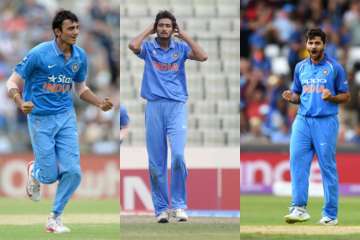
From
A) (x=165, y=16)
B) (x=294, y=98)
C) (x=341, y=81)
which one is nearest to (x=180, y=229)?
(x=165, y=16)

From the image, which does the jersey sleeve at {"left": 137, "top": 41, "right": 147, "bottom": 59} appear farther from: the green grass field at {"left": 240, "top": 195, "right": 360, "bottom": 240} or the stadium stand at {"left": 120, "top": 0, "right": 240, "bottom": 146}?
the green grass field at {"left": 240, "top": 195, "right": 360, "bottom": 240}

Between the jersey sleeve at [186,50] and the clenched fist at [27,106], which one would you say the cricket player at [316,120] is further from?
the clenched fist at [27,106]

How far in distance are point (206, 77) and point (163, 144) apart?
41.6 inches

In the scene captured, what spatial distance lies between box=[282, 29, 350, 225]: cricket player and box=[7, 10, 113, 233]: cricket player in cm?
195

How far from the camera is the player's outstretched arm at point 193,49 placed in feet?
28.0

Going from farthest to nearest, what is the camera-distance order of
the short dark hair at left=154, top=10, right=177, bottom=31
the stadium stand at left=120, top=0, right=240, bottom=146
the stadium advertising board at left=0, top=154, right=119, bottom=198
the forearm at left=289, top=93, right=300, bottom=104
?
1. the stadium advertising board at left=0, top=154, right=119, bottom=198
2. the forearm at left=289, top=93, right=300, bottom=104
3. the stadium stand at left=120, top=0, right=240, bottom=146
4. the short dark hair at left=154, top=10, right=177, bottom=31

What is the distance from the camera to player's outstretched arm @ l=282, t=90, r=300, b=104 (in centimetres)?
948

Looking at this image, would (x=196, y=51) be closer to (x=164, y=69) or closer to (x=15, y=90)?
(x=164, y=69)

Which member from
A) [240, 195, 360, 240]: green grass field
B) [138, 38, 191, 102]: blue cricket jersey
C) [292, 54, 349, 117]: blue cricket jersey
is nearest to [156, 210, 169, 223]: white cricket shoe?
[240, 195, 360, 240]: green grass field

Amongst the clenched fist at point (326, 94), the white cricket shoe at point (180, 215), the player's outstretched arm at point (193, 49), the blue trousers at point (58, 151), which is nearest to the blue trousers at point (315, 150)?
the clenched fist at point (326, 94)

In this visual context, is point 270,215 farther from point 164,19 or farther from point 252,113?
point 252,113

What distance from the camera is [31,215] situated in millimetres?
12023

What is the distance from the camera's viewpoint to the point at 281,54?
19281 millimetres

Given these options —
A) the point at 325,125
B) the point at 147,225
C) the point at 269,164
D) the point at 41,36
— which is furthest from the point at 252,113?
the point at 147,225
